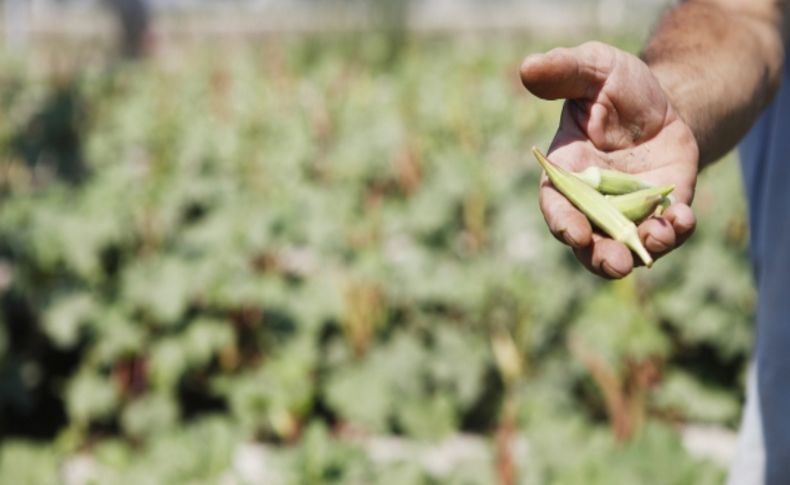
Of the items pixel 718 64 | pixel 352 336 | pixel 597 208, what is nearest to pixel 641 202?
pixel 597 208

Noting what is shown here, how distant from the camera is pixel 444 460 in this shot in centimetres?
345

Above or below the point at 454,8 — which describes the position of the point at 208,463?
above

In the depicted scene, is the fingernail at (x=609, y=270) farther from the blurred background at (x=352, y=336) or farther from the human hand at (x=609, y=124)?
the blurred background at (x=352, y=336)

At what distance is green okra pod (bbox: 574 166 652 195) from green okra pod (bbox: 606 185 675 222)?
0.03m

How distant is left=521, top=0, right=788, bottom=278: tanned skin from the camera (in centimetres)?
143

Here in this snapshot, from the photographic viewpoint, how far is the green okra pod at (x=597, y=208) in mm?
1419

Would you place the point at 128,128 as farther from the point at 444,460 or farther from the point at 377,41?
the point at 377,41

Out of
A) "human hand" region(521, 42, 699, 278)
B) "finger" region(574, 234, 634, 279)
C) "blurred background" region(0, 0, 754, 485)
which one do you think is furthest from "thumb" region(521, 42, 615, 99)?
"blurred background" region(0, 0, 754, 485)

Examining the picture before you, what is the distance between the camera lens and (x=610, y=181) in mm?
1522

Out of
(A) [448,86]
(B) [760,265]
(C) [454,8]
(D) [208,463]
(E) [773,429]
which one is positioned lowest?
(C) [454,8]

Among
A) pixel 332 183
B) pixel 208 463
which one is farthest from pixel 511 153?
pixel 208 463

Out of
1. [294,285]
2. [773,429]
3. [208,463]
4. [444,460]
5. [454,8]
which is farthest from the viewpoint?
[454,8]

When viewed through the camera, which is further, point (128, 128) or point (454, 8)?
point (454, 8)

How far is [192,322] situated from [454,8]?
A: 19.1 metres
